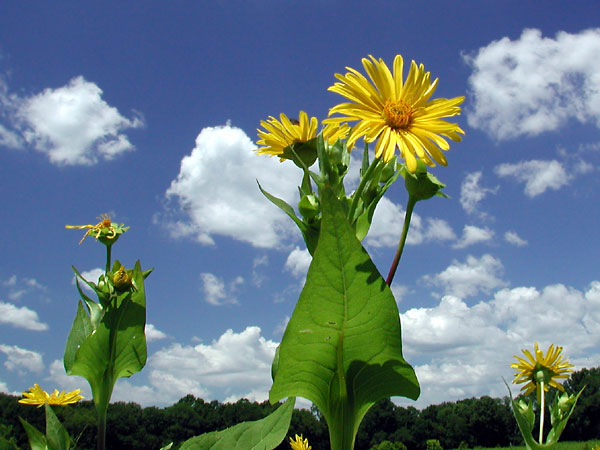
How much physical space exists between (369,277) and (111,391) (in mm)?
1575

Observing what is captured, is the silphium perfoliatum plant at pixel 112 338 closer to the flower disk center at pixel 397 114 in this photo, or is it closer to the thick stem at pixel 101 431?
the thick stem at pixel 101 431

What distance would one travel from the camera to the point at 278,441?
1.25 meters

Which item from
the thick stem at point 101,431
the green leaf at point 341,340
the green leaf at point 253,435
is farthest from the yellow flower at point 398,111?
the thick stem at point 101,431

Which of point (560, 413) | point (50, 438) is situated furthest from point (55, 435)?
point (560, 413)

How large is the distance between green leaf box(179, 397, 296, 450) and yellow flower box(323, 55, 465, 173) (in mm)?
747

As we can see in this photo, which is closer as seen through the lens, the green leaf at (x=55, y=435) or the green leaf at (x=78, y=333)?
the green leaf at (x=55, y=435)

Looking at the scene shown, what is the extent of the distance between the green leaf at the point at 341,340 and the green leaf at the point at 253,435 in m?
0.14

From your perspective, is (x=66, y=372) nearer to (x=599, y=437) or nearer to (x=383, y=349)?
(x=383, y=349)

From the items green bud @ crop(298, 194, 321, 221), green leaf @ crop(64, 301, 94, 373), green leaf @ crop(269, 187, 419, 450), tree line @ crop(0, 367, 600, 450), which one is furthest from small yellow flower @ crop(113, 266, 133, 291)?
tree line @ crop(0, 367, 600, 450)

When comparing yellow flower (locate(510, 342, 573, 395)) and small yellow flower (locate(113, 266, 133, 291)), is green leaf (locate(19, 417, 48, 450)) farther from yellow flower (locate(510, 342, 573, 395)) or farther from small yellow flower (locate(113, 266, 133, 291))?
yellow flower (locate(510, 342, 573, 395))

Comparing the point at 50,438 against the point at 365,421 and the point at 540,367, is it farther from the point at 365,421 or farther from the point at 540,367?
the point at 365,421

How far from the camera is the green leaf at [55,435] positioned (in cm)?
177

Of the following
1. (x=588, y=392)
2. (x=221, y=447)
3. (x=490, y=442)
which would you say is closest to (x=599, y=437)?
(x=588, y=392)

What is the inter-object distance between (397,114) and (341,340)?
2.34 feet
